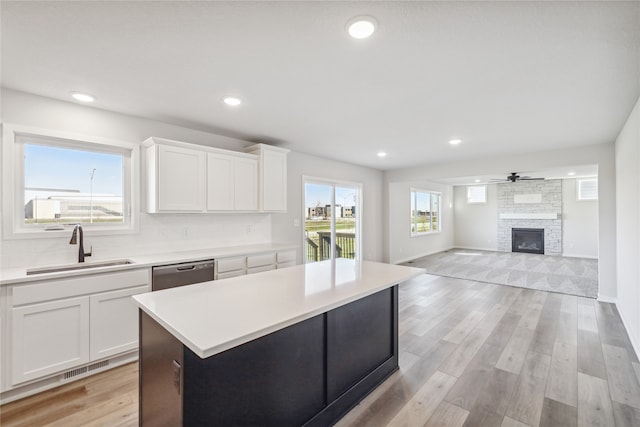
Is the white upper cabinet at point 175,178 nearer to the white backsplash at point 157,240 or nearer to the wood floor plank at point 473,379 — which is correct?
the white backsplash at point 157,240

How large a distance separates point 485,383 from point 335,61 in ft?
8.99

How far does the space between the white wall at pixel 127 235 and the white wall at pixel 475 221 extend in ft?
27.9

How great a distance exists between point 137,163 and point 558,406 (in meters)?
4.34

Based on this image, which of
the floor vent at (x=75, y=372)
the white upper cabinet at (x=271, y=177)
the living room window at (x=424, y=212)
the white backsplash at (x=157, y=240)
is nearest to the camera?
the floor vent at (x=75, y=372)

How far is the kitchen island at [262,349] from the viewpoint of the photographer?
1.25 m

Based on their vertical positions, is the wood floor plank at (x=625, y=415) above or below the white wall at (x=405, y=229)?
below

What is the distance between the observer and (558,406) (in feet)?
6.55

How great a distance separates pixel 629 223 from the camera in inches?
125

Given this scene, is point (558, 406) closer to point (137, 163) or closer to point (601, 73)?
point (601, 73)

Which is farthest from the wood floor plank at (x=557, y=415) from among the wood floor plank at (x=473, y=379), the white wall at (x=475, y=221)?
the white wall at (x=475, y=221)

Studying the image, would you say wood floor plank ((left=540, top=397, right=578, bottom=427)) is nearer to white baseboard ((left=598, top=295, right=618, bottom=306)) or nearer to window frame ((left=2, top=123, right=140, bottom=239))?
white baseboard ((left=598, top=295, right=618, bottom=306))

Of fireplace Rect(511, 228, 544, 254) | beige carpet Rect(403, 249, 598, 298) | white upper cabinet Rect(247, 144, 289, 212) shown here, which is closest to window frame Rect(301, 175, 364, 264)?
white upper cabinet Rect(247, 144, 289, 212)

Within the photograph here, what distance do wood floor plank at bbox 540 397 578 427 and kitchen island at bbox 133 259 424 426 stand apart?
1.08 meters

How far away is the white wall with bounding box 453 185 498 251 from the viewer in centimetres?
960
